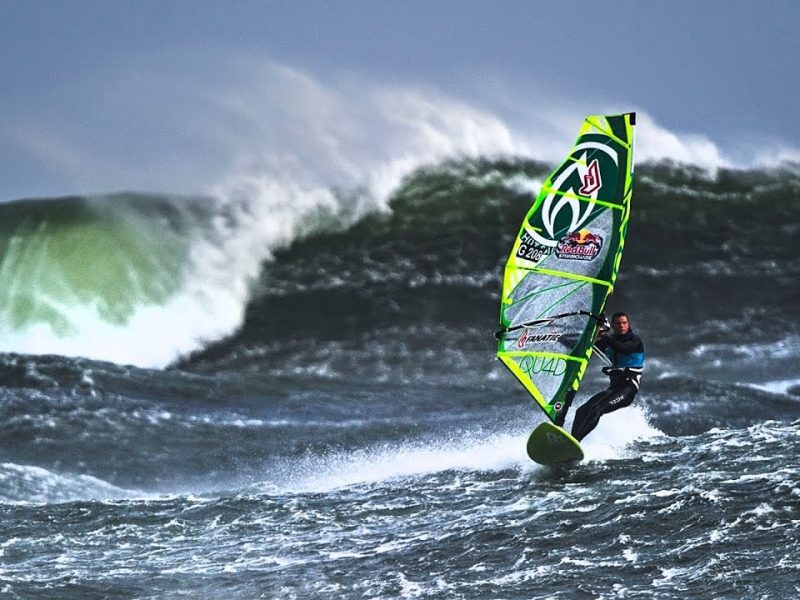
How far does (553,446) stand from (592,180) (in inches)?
96.0

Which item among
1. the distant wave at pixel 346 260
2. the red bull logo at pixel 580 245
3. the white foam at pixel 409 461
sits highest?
the distant wave at pixel 346 260

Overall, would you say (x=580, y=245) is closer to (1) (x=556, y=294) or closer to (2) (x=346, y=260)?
(1) (x=556, y=294)

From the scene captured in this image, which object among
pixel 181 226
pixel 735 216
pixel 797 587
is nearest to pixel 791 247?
pixel 735 216

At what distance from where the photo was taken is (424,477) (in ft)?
43.7

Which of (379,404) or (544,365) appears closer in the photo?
(544,365)

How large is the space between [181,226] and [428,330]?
6247mm

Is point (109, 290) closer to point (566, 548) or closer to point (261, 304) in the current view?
point (261, 304)

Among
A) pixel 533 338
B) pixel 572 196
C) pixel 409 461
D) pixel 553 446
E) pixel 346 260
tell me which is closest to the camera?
pixel 553 446

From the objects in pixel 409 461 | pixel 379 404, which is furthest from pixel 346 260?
pixel 409 461

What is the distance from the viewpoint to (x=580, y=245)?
1302cm

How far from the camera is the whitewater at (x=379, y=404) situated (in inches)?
412

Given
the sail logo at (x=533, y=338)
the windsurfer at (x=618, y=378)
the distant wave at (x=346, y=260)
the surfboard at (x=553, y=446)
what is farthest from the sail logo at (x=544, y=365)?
the distant wave at (x=346, y=260)

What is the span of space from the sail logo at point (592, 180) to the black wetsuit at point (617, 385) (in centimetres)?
132

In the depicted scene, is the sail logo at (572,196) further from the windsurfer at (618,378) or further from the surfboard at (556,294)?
the windsurfer at (618,378)
